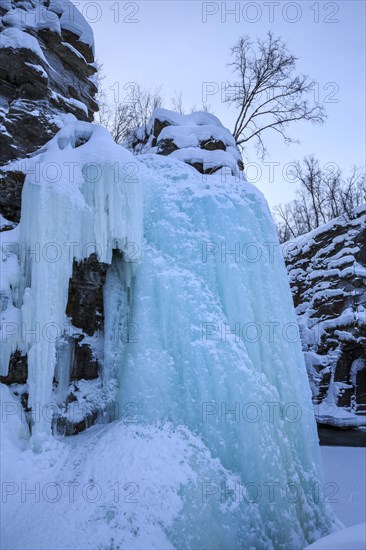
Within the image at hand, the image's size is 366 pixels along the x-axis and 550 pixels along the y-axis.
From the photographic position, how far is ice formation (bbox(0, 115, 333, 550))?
11.4ft

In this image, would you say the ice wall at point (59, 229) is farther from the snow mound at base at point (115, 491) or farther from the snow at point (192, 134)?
the snow at point (192, 134)

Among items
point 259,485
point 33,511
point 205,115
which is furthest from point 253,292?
point 205,115

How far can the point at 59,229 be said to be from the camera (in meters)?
3.87

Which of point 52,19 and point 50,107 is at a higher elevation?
point 52,19

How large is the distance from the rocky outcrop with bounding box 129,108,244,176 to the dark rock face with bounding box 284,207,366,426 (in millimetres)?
5263

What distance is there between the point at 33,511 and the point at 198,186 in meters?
3.69

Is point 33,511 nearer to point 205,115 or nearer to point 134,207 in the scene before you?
point 134,207

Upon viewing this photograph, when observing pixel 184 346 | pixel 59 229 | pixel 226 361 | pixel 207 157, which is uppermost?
pixel 207 157

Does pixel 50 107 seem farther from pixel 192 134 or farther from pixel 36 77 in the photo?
pixel 192 134

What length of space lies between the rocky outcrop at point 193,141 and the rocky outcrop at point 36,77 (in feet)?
3.92

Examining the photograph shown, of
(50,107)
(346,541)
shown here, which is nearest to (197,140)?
(50,107)

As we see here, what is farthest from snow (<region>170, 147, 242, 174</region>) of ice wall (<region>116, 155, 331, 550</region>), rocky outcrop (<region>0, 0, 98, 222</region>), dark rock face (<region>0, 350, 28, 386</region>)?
dark rock face (<region>0, 350, 28, 386</region>)

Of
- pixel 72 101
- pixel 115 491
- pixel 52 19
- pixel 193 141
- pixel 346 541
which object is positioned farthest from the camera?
pixel 193 141

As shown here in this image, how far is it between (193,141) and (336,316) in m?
6.55
